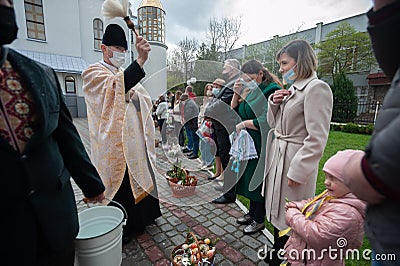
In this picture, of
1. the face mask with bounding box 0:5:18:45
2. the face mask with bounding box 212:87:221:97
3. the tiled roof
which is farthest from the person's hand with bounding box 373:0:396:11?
the tiled roof

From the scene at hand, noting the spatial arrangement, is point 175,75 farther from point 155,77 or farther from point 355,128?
point 355,128

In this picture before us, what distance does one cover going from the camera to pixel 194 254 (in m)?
1.78

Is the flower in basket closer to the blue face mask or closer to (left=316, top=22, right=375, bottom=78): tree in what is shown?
the blue face mask

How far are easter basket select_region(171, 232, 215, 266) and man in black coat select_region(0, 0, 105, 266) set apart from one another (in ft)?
3.22

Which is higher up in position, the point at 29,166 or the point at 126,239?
the point at 29,166

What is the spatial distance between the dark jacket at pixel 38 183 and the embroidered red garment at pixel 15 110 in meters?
0.03

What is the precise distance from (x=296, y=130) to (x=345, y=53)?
22.3 metres

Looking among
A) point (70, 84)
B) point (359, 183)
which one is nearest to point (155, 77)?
point (359, 183)

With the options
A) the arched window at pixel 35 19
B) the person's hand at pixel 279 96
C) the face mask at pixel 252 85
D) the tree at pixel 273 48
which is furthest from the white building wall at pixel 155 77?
the tree at pixel 273 48

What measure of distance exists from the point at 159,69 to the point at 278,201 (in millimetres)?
1892

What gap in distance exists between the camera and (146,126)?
2.37 metres

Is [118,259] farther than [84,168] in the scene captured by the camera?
Yes

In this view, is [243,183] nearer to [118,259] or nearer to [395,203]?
[118,259]

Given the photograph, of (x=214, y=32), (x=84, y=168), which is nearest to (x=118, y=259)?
(x=84, y=168)
